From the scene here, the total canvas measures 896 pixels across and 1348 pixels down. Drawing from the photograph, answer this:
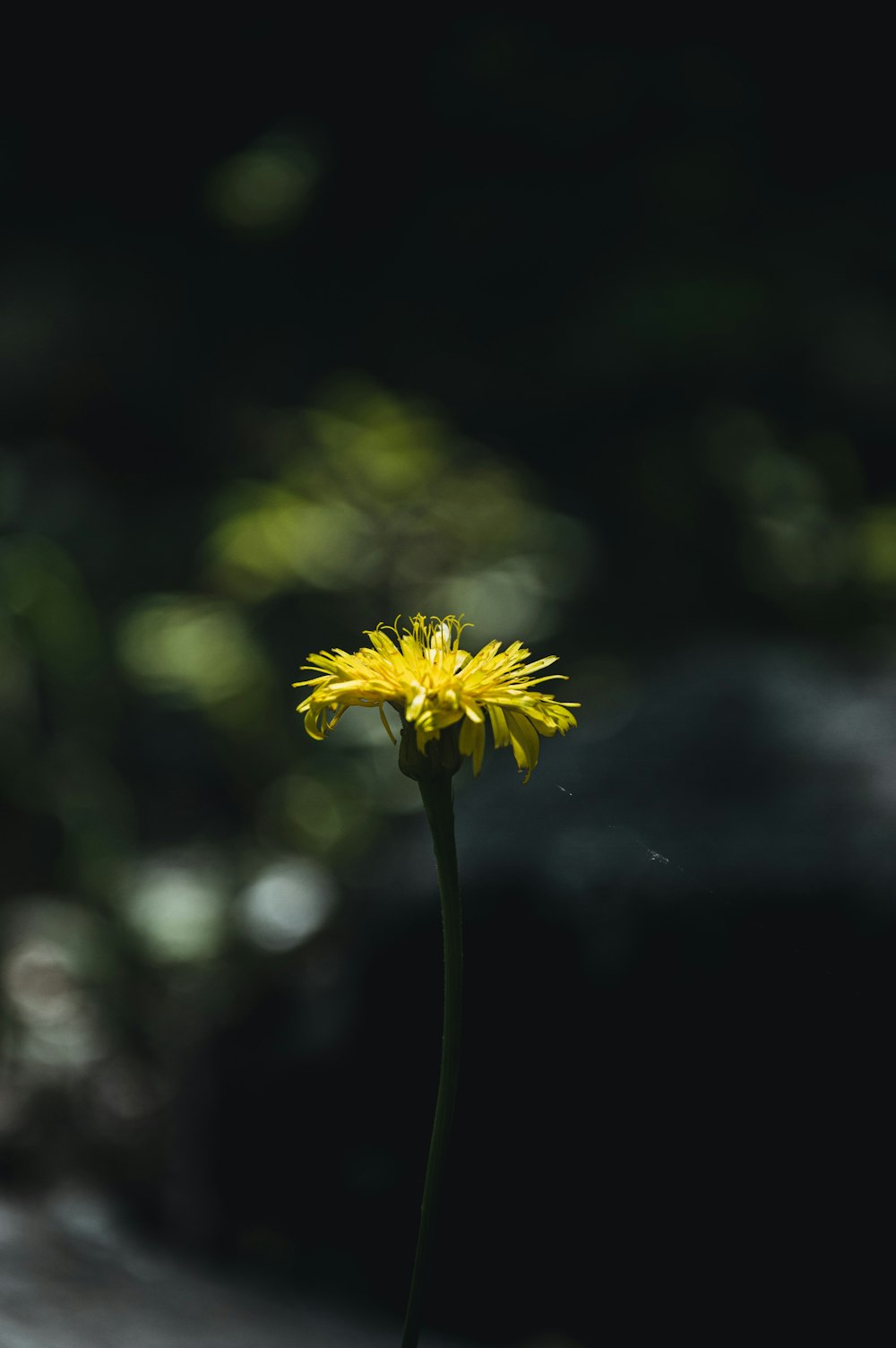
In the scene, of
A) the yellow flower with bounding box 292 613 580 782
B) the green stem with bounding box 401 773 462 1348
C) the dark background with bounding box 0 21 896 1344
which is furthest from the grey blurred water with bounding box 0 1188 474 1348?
the yellow flower with bounding box 292 613 580 782

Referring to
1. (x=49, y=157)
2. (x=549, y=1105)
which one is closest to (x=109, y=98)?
(x=49, y=157)

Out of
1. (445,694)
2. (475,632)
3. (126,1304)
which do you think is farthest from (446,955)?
(475,632)

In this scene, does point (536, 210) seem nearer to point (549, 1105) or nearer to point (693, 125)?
point (693, 125)

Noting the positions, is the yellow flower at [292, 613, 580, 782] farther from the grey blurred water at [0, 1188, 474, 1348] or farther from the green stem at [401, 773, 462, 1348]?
the grey blurred water at [0, 1188, 474, 1348]

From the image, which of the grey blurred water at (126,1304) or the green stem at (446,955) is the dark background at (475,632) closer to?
the grey blurred water at (126,1304)

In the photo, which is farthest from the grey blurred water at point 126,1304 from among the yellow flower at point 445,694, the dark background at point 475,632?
the yellow flower at point 445,694
